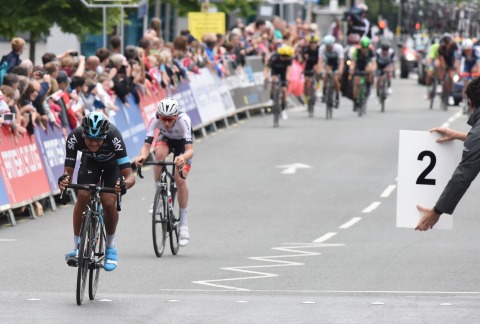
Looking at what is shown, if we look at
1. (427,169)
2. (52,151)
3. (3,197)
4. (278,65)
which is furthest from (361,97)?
(427,169)

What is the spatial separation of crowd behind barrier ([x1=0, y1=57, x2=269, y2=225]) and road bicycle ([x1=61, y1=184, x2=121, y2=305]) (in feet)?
18.4

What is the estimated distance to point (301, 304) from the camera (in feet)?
38.8

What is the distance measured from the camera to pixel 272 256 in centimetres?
1591

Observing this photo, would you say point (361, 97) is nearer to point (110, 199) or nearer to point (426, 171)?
point (110, 199)

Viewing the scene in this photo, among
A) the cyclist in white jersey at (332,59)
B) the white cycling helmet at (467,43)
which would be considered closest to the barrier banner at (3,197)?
the cyclist in white jersey at (332,59)

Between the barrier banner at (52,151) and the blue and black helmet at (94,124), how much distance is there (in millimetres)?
7622

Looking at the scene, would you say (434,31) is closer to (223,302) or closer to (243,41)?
(243,41)

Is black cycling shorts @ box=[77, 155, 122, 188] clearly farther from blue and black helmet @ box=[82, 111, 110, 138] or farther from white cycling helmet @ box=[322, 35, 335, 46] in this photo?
white cycling helmet @ box=[322, 35, 335, 46]

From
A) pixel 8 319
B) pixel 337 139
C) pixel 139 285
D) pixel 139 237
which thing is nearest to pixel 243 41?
pixel 337 139

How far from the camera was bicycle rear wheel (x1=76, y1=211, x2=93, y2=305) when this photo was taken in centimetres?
1184

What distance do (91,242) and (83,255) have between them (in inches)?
9.8

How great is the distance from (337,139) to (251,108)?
240 inches

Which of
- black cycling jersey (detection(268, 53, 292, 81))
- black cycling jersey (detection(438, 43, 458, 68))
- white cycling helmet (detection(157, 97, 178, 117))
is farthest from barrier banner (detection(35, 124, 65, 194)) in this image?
black cycling jersey (detection(438, 43, 458, 68))

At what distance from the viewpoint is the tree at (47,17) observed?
27938mm
